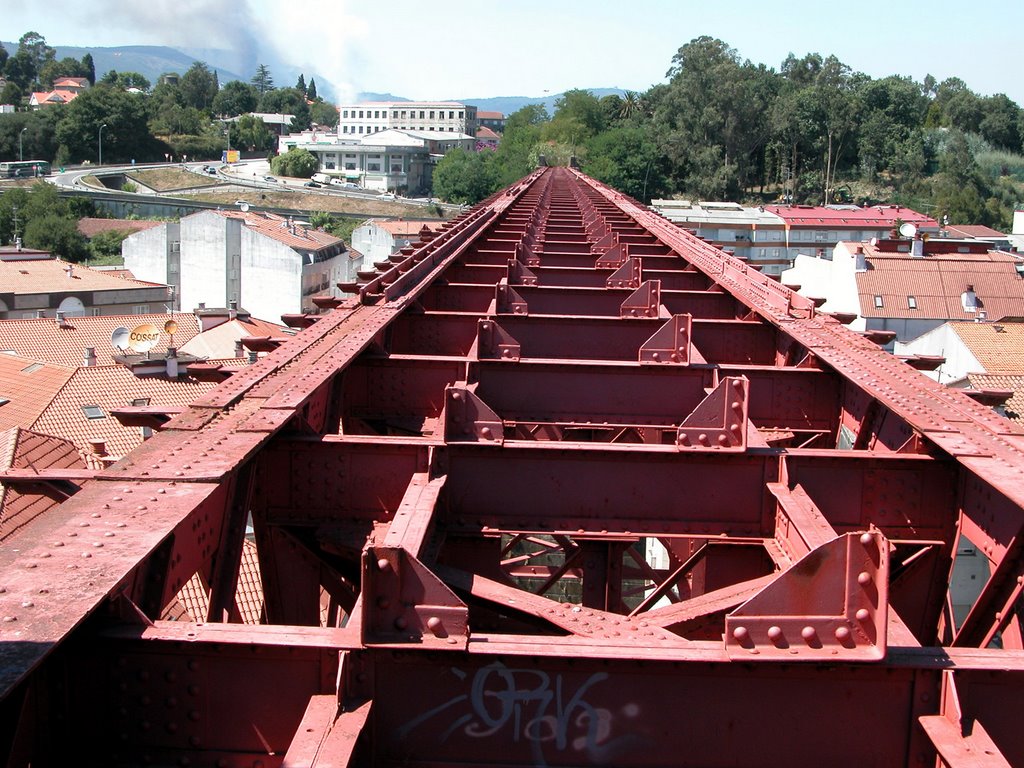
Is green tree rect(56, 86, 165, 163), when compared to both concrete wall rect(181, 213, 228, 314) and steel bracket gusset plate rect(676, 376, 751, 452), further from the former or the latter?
steel bracket gusset plate rect(676, 376, 751, 452)

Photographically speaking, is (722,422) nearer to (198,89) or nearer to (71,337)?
(71,337)

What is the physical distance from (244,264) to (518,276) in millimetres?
42477

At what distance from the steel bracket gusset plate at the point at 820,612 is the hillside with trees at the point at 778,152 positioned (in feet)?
269

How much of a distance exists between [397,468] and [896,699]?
2567mm

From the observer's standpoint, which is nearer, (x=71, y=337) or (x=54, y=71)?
(x=71, y=337)

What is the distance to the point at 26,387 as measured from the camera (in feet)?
85.0

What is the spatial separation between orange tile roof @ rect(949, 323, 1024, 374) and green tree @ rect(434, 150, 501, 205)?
2717 inches

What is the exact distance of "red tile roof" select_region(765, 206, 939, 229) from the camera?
64.3 m

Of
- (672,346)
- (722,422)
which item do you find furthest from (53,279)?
(722,422)

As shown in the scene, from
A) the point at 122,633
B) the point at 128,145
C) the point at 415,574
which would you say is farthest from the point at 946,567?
the point at 128,145

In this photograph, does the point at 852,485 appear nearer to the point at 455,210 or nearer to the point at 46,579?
the point at 46,579

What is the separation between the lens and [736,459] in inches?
200

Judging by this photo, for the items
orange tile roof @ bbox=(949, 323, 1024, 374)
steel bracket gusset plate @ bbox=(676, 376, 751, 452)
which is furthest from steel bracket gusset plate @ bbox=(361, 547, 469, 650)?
orange tile roof @ bbox=(949, 323, 1024, 374)

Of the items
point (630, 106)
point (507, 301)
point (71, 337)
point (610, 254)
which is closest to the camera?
point (507, 301)
